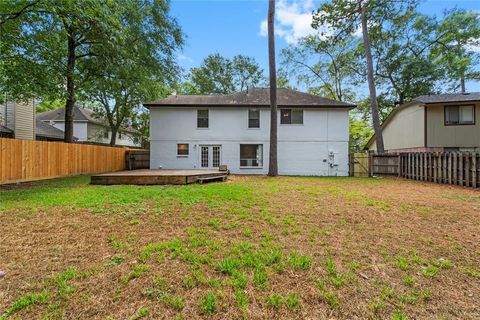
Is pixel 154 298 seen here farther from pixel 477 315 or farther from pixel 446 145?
pixel 446 145

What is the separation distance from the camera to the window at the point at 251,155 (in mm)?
16078

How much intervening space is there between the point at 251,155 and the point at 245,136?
1356 millimetres

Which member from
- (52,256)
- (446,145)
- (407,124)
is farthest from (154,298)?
(407,124)

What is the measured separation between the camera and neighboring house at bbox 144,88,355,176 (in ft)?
51.9

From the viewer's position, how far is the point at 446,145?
15.6 meters

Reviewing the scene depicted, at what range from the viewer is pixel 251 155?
1616 centimetres

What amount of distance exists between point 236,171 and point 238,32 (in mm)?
9994

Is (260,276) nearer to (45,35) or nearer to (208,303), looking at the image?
(208,303)

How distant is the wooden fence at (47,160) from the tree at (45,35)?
108 inches

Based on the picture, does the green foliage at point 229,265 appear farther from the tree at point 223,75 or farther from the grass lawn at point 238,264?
the tree at point 223,75

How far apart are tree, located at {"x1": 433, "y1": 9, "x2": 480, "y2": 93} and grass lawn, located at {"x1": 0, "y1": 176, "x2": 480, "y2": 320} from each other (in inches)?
918

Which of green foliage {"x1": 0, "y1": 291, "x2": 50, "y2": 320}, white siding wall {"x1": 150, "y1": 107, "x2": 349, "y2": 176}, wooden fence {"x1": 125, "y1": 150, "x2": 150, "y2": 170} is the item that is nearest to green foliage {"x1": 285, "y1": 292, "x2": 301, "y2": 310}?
green foliage {"x1": 0, "y1": 291, "x2": 50, "y2": 320}

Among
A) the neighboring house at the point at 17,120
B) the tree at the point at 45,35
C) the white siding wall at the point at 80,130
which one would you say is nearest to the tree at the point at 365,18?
the tree at the point at 45,35

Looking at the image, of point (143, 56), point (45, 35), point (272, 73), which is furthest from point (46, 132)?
point (272, 73)
